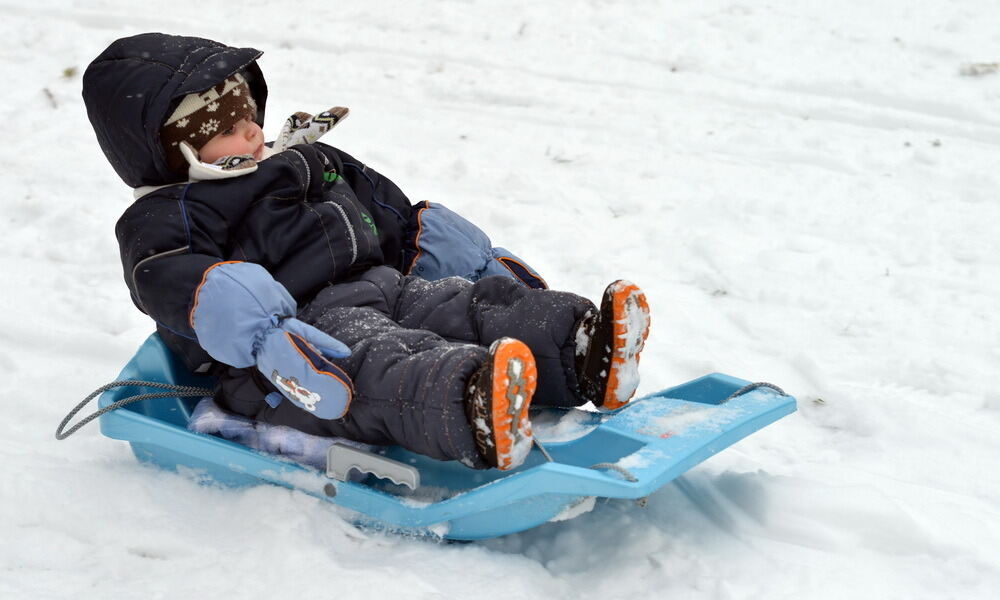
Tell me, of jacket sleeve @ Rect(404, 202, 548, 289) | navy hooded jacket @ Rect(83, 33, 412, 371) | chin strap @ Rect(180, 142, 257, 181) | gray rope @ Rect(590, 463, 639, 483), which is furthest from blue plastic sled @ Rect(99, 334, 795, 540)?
jacket sleeve @ Rect(404, 202, 548, 289)

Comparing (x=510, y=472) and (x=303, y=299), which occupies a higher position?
(x=303, y=299)

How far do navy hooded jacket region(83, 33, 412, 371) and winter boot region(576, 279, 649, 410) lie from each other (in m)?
0.59

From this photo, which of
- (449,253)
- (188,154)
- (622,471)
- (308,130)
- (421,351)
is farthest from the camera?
(449,253)

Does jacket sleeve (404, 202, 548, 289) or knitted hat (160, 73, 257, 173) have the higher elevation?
knitted hat (160, 73, 257, 173)

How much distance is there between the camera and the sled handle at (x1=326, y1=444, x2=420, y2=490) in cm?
192

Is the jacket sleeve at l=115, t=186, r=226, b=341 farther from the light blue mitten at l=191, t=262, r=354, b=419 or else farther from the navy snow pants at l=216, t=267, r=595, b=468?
the navy snow pants at l=216, t=267, r=595, b=468

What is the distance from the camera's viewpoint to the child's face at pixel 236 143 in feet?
7.11

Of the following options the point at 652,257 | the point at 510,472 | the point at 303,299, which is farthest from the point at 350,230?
the point at 652,257

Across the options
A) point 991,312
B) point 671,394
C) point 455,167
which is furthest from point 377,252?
point 991,312

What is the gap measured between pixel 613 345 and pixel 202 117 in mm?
998

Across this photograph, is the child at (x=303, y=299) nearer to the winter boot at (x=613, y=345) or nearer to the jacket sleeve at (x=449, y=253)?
the winter boot at (x=613, y=345)

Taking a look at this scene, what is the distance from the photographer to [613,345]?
1.99 metres

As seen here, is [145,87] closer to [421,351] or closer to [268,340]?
[268,340]

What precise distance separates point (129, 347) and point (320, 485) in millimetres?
1015
